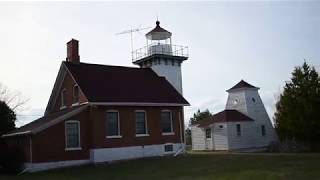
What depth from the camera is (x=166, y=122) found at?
124ft

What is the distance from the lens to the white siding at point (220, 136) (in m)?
45.9

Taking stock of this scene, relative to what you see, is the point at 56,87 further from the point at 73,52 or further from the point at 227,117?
the point at 227,117

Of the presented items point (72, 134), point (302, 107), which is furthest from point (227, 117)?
point (72, 134)

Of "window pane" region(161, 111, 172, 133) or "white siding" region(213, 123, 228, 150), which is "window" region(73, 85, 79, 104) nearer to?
"window pane" region(161, 111, 172, 133)

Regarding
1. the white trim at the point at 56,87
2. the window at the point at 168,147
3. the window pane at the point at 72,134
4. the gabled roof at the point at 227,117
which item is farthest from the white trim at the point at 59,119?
the gabled roof at the point at 227,117

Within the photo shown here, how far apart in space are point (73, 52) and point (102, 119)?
6.60m

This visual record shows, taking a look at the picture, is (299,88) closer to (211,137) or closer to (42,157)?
(211,137)

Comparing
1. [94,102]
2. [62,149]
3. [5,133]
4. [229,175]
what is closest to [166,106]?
[94,102]

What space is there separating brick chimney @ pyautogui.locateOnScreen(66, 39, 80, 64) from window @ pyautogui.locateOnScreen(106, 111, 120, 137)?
Result: 5.44 meters

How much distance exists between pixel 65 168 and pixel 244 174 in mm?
14147

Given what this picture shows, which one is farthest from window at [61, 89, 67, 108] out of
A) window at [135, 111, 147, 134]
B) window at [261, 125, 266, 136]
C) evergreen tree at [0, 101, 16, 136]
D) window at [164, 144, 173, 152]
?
window at [261, 125, 266, 136]

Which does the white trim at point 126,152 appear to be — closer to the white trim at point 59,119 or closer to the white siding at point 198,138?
the white trim at point 59,119

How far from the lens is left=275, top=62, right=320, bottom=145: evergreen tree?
133ft

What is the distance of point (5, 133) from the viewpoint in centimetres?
3584
